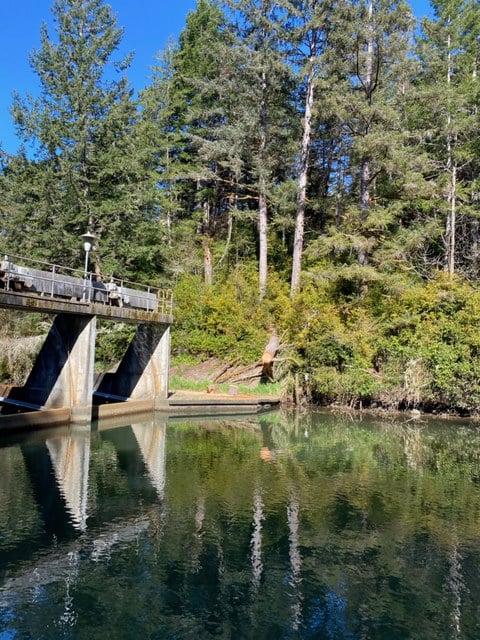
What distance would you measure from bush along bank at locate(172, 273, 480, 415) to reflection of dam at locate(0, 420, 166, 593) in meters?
9.28

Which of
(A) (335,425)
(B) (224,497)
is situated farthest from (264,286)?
(B) (224,497)

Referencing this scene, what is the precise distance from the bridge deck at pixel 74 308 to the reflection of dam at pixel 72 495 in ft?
12.0

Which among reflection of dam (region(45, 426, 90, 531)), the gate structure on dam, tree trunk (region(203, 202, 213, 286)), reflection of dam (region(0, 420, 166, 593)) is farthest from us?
tree trunk (region(203, 202, 213, 286))

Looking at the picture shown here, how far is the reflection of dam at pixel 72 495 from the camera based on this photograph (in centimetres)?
720

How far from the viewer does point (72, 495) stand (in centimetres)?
984

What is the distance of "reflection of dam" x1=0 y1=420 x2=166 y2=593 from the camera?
7199mm

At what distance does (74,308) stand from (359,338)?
478 inches

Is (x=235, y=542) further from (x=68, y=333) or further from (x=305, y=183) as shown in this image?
(x=305, y=183)

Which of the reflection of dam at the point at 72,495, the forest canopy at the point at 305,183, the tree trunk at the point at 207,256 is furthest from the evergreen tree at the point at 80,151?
the reflection of dam at the point at 72,495

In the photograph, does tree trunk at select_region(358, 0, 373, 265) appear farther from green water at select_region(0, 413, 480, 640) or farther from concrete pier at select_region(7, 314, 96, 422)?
concrete pier at select_region(7, 314, 96, 422)

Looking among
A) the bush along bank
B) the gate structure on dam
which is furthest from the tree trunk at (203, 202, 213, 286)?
the gate structure on dam

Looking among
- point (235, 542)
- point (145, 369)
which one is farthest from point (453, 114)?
point (235, 542)

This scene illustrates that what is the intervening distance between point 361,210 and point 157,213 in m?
12.5

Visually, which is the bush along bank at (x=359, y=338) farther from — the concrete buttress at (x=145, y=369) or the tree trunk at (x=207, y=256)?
the concrete buttress at (x=145, y=369)
